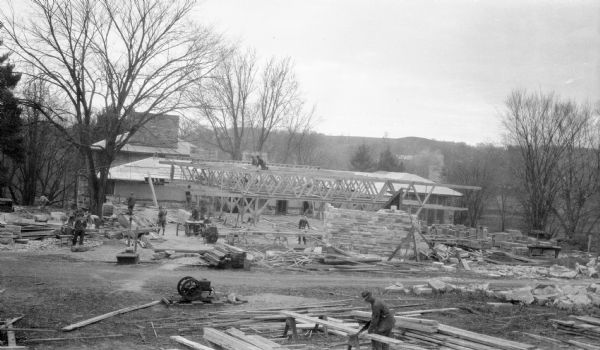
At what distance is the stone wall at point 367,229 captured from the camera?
25734 millimetres

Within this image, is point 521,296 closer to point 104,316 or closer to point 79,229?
point 104,316

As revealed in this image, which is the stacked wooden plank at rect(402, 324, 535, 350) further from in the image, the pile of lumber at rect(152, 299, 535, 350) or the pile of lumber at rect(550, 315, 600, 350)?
the pile of lumber at rect(550, 315, 600, 350)

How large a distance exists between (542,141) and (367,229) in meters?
24.3

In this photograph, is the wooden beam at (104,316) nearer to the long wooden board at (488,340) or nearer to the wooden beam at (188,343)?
the wooden beam at (188,343)

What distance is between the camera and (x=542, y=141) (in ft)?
144

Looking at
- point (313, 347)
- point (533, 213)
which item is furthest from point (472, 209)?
point (313, 347)

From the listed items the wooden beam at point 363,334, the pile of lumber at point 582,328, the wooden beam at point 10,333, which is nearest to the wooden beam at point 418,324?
the wooden beam at point 363,334

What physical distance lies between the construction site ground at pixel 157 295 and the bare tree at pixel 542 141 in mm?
23104

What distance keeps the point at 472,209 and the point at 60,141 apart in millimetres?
36708

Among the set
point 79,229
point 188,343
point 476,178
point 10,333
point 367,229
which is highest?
point 476,178

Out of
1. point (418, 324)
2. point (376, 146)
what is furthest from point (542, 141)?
point (376, 146)

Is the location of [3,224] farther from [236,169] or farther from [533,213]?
[533,213]

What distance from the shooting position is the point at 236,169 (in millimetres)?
28125

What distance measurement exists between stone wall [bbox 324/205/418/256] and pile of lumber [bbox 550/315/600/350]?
36.6ft
